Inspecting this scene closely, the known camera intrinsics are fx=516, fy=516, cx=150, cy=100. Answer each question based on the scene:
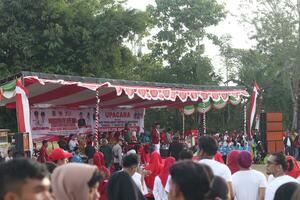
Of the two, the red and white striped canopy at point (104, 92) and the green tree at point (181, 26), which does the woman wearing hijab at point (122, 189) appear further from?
the green tree at point (181, 26)

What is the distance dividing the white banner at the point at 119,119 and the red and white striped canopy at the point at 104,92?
349mm

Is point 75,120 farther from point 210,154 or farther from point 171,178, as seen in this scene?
point 171,178

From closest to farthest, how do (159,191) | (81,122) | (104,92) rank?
(159,191) < (104,92) < (81,122)

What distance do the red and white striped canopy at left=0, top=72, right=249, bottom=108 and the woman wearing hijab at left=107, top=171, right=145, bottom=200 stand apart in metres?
6.32

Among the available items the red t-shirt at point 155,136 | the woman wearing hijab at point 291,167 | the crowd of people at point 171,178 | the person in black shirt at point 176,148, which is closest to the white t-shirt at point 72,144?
the red t-shirt at point 155,136

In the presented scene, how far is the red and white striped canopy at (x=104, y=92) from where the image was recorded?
12.3m

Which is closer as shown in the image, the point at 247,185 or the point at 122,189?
the point at 122,189

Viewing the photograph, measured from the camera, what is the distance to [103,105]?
1923 centimetres

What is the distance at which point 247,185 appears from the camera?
5176mm

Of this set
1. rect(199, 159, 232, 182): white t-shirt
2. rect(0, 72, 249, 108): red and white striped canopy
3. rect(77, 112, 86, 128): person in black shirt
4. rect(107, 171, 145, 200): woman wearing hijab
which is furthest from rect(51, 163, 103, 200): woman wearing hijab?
rect(77, 112, 86, 128): person in black shirt

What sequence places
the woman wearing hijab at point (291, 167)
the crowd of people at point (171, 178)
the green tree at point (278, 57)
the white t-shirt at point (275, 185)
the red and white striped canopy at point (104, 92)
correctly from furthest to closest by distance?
the green tree at point (278, 57), the red and white striped canopy at point (104, 92), the woman wearing hijab at point (291, 167), the white t-shirt at point (275, 185), the crowd of people at point (171, 178)

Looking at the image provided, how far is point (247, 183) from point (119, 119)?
15398 millimetres

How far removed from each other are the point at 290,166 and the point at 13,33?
1789 cm

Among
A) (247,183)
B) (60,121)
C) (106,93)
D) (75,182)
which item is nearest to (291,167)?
(247,183)
